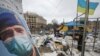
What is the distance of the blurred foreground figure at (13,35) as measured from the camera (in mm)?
1238

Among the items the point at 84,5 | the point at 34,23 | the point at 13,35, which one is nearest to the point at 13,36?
the point at 13,35

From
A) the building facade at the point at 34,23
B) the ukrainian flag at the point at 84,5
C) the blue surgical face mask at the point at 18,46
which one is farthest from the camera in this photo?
the building facade at the point at 34,23

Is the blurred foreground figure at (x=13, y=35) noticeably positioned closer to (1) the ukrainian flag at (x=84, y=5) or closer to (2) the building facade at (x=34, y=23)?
(1) the ukrainian flag at (x=84, y=5)

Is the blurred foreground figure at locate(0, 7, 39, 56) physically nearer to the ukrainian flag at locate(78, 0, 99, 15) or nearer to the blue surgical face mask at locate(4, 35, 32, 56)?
the blue surgical face mask at locate(4, 35, 32, 56)

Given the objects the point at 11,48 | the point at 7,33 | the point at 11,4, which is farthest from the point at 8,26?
the point at 11,4

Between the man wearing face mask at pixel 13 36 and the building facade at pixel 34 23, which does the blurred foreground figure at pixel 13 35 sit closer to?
the man wearing face mask at pixel 13 36

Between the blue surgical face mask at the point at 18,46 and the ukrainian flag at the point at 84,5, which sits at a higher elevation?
the ukrainian flag at the point at 84,5

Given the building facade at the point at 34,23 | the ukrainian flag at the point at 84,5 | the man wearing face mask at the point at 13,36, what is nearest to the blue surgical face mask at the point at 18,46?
the man wearing face mask at the point at 13,36

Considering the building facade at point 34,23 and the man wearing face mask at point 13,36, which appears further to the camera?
the building facade at point 34,23

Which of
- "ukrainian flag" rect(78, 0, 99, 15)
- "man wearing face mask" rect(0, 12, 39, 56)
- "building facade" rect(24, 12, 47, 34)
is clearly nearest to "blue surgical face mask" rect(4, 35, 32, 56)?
"man wearing face mask" rect(0, 12, 39, 56)

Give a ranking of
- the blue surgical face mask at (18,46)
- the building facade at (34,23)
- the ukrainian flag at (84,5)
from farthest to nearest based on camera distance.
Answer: the building facade at (34,23) → the ukrainian flag at (84,5) → the blue surgical face mask at (18,46)

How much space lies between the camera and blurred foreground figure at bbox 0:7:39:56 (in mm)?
1238

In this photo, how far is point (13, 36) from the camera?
1278mm

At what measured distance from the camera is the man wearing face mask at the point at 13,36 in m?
1.24
